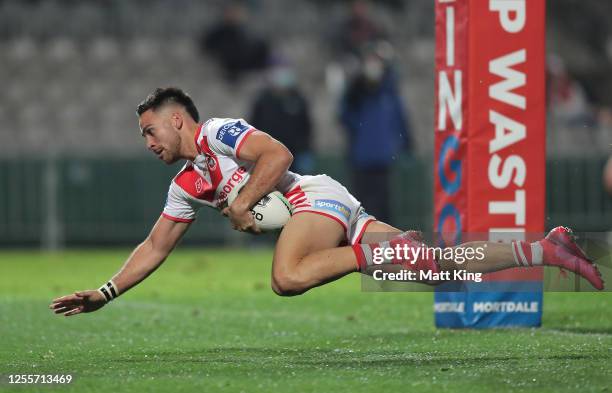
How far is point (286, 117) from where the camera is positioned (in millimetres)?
20031

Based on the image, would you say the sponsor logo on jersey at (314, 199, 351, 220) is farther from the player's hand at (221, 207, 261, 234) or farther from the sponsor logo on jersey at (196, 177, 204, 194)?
the sponsor logo on jersey at (196, 177, 204, 194)

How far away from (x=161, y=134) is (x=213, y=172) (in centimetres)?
43

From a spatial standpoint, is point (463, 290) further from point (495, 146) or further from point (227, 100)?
point (227, 100)

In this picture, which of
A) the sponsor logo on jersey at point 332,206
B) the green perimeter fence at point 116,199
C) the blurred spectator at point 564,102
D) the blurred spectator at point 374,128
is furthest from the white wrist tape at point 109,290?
the blurred spectator at point 564,102

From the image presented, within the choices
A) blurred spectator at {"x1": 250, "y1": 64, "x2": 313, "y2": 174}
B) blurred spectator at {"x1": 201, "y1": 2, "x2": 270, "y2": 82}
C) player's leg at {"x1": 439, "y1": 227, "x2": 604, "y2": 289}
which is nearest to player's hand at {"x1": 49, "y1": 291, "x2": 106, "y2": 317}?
player's leg at {"x1": 439, "y1": 227, "x2": 604, "y2": 289}

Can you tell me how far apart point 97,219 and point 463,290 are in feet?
40.8

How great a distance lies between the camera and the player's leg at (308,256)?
26.5ft

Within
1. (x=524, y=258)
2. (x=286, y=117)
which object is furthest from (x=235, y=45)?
(x=524, y=258)

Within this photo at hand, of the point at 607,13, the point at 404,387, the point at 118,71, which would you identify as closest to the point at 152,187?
the point at 118,71

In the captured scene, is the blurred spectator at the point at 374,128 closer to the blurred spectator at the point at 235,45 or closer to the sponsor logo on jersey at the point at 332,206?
the blurred spectator at the point at 235,45

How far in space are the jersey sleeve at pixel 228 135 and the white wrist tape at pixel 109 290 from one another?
1.19 m

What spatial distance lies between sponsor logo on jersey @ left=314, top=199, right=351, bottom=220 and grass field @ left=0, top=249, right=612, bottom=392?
94cm

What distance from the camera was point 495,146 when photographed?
9711 millimetres

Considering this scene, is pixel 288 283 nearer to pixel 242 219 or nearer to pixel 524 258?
pixel 242 219
